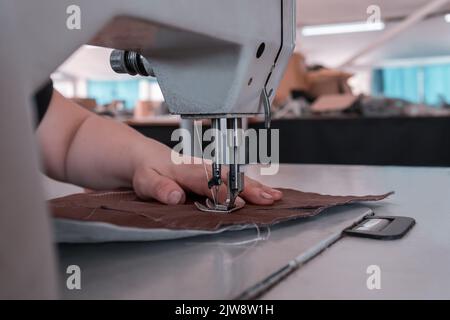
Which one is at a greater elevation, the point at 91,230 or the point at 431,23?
the point at 431,23

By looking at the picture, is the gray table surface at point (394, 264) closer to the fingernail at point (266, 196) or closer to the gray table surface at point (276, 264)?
the gray table surface at point (276, 264)

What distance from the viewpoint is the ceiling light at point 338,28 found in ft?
23.2

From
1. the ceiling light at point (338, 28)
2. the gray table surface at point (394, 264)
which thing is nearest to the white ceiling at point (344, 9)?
the ceiling light at point (338, 28)

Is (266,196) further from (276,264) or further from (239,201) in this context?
(276,264)

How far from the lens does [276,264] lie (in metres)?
0.38

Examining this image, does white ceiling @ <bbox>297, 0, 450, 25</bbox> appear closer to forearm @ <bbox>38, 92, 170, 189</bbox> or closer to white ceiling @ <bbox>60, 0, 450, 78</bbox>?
white ceiling @ <bbox>60, 0, 450, 78</bbox>

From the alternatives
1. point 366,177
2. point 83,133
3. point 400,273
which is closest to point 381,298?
point 400,273

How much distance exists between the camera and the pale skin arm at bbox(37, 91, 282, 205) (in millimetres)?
602

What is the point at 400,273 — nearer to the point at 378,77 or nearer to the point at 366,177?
the point at 366,177

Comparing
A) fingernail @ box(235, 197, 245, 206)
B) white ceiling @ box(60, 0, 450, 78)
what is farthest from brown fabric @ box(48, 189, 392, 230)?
white ceiling @ box(60, 0, 450, 78)

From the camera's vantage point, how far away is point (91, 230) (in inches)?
15.7

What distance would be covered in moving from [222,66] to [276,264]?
23 cm
